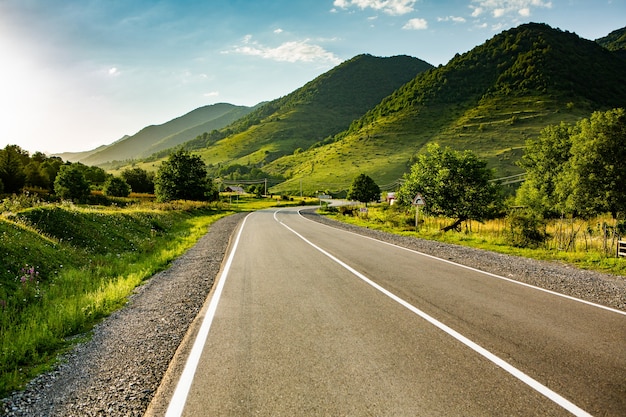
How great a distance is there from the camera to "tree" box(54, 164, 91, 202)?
6406 cm

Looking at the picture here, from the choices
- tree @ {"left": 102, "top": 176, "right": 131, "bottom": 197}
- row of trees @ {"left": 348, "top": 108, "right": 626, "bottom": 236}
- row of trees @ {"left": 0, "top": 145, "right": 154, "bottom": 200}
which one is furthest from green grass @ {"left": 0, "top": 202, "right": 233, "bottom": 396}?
tree @ {"left": 102, "top": 176, "right": 131, "bottom": 197}

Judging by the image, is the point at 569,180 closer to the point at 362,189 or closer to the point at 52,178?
the point at 362,189

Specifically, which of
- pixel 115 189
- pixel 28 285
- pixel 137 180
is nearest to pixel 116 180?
pixel 115 189

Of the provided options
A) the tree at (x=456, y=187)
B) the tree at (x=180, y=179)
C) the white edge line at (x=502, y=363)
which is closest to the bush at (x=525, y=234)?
the tree at (x=456, y=187)

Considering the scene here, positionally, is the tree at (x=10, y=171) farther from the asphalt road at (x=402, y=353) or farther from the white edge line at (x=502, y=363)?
the white edge line at (x=502, y=363)

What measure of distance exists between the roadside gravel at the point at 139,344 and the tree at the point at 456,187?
48.5ft

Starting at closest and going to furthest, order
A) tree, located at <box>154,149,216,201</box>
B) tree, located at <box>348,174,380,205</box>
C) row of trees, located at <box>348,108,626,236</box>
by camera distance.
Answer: row of trees, located at <box>348,108,626,236</box> → tree, located at <box>154,149,216,201</box> → tree, located at <box>348,174,380,205</box>

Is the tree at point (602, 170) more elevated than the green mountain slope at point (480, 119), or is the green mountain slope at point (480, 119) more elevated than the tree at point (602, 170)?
the green mountain slope at point (480, 119)

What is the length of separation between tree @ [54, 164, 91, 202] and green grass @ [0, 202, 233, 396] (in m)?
57.5

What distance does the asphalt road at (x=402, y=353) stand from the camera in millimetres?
3260

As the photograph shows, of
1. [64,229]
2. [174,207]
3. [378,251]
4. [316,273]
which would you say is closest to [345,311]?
[316,273]

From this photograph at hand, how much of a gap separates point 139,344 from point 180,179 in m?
51.4

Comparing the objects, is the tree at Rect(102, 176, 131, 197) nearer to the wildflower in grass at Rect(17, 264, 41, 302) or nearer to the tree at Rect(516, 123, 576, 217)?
the tree at Rect(516, 123, 576, 217)

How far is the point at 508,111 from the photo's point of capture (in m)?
150
